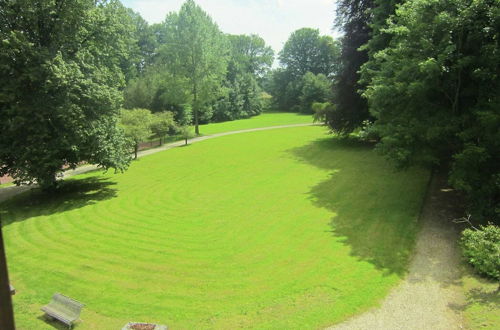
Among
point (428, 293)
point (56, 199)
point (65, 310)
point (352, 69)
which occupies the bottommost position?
point (428, 293)

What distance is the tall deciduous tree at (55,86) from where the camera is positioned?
1811 cm

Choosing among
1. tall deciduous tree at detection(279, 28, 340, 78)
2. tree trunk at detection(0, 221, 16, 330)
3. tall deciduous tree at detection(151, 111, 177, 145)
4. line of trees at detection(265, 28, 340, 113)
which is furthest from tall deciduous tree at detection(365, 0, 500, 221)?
tall deciduous tree at detection(279, 28, 340, 78)

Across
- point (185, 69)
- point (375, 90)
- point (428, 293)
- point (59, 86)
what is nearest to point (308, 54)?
point (185, 69)

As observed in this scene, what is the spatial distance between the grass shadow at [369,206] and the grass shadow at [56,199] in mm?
14167

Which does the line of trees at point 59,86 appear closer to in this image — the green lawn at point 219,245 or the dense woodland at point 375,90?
the dense woodland at point 375,90

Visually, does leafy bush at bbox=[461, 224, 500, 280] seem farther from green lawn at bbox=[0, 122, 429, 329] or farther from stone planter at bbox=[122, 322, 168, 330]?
stone planter at bbox=[122, 322, 168, 330]

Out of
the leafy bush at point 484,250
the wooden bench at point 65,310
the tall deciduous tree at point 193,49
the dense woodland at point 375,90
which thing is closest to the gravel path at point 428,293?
the leafy bush at point 484,250

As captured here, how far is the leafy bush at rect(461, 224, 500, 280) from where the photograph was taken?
10789mm

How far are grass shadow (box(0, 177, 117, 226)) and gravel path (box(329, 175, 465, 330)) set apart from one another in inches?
691

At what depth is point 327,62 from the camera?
308 feet

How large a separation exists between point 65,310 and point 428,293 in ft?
36.4

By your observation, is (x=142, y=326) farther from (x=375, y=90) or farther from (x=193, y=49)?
(x=193, y=49)

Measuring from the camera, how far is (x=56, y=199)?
71.0 feet

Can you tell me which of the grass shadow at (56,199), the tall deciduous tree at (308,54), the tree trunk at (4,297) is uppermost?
the tall deciduous tree at (308,54)
